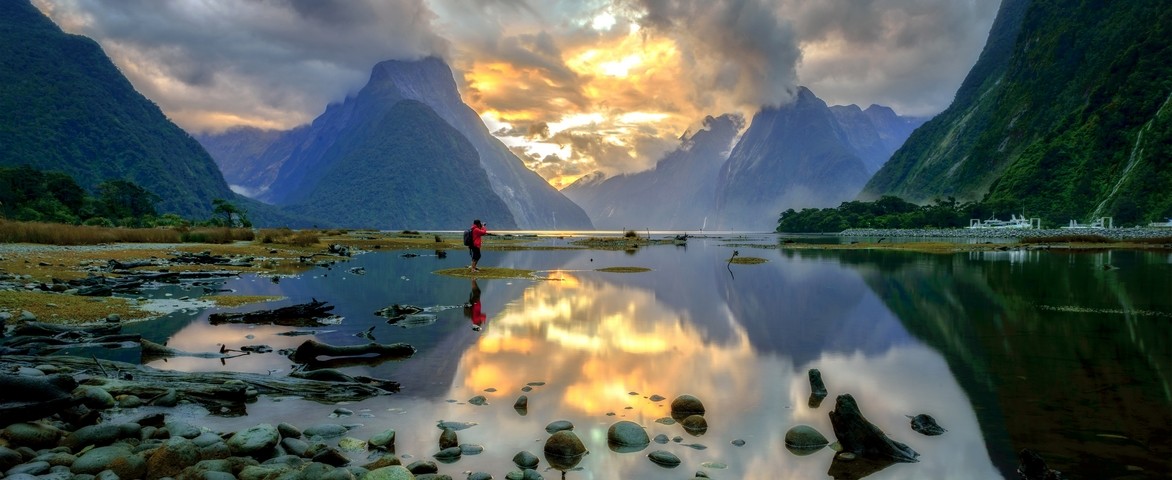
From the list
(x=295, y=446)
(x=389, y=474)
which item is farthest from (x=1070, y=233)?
(x=295, y=446)

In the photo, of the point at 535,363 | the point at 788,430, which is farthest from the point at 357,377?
the point at 788,430

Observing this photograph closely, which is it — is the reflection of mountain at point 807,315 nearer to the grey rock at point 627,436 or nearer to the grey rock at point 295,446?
the grey rock at point 627,436

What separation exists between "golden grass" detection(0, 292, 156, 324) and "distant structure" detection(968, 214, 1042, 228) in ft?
564

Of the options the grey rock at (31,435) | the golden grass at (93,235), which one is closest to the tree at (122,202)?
the golden grass at (93,235)

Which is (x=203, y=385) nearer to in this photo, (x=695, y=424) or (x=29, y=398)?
(x=29, y=398)

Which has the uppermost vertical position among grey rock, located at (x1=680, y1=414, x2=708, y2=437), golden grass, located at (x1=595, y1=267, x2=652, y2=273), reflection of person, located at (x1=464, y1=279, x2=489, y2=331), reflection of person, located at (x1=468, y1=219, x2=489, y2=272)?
reflection of person, located at (x1=468, y1=219, x2=489, y2=272)

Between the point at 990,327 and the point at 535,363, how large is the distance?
16934 mm

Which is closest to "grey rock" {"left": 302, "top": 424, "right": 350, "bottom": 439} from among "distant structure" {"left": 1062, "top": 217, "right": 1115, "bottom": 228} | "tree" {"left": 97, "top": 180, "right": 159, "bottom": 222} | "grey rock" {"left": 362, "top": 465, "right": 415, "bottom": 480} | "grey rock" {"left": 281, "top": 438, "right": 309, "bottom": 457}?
"grey rock" {"left": 281, "top": 438, "right": 309, "bottom": 457}

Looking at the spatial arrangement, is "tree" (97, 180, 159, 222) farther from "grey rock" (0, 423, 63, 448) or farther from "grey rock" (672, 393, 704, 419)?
"grey rock" (672, 393, 704, 419)

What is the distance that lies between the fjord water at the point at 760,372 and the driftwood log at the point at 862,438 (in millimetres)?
306

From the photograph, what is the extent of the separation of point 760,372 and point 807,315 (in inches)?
452

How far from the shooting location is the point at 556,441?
946 cm

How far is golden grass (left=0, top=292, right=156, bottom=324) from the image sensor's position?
1856 cm

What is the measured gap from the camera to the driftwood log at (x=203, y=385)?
11297 mm
